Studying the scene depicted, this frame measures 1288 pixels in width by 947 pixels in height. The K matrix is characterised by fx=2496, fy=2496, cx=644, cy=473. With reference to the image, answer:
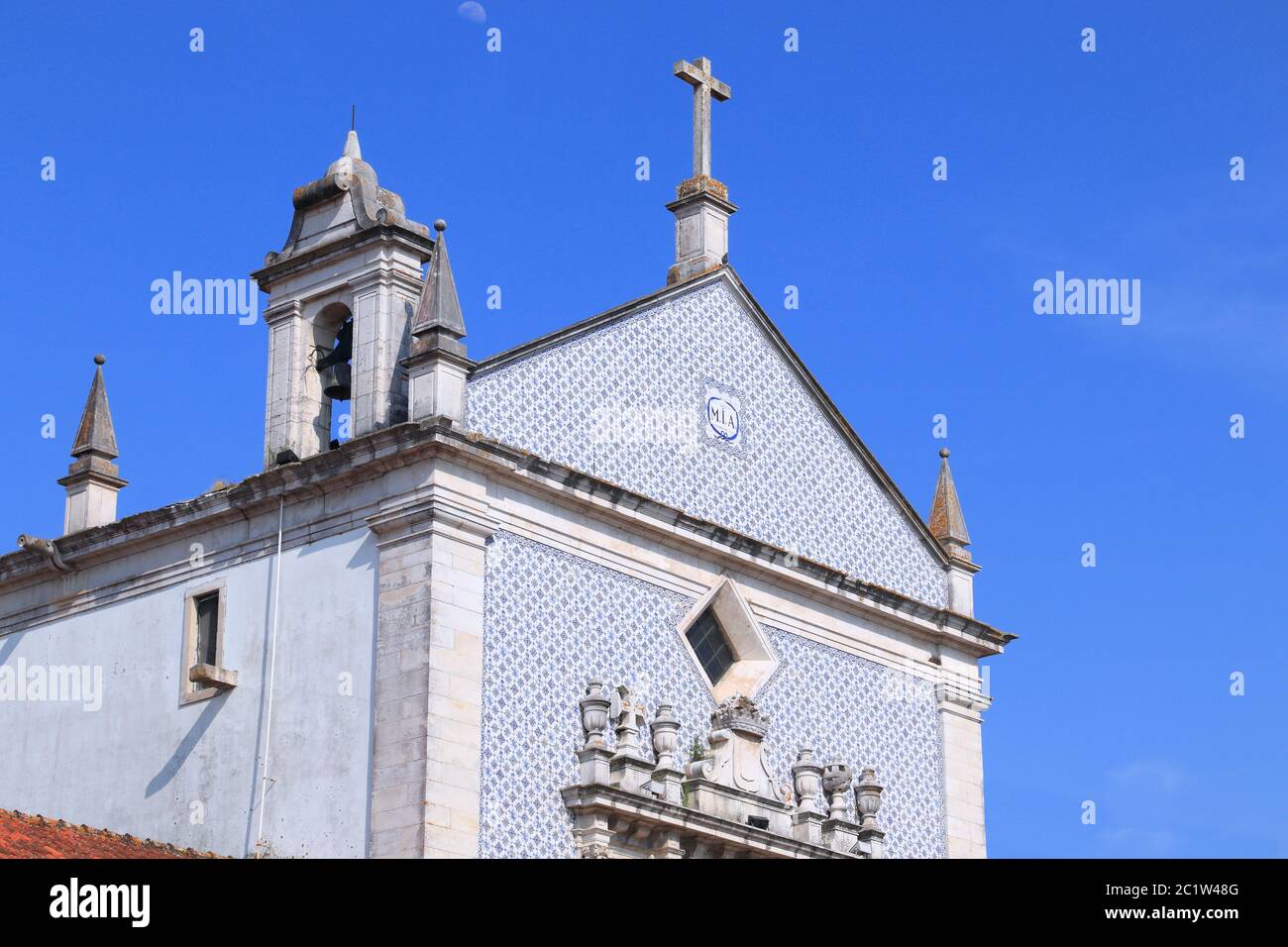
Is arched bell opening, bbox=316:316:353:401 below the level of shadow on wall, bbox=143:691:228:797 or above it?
above

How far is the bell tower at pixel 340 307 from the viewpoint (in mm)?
25047

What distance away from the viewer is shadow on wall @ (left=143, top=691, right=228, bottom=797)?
25.0 m

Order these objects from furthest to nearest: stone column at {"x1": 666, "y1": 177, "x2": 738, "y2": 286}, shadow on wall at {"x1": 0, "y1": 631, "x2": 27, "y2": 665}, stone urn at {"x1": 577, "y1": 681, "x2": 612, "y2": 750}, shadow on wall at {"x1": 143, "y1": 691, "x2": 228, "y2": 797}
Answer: stone column at {"x1": 666, "y1": 177, "x2": 738, "y2": 286}, shadow on wall at {"x1": 0, "y1": 631, "x2": 27, "y2": 665}, shadow on wall at {"x1": 143, "y1": 691, "x2": 228, "y2": 797}, stone urn at {"x1": 577, "y1": 681, "x2": 612, "y2": 750}

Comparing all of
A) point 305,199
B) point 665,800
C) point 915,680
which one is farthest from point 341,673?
point 915,680

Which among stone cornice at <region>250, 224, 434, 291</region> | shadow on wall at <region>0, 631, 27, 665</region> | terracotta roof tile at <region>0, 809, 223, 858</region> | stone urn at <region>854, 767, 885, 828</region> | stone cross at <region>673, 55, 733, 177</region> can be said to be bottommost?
terracotta roof tile at <region>0, 809, 223, 858</region>

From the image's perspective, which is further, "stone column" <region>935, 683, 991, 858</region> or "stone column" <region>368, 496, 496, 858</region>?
"stone column" <region>935, 683, 991, 858</region>

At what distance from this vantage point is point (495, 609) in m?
24.2

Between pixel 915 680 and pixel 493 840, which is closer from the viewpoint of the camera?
pixel 493 840

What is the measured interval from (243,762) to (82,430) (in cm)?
521

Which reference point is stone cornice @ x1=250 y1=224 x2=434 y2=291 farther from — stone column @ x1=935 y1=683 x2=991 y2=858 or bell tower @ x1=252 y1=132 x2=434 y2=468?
stone column @ x1=935 y1=683 x2=991 y2=858

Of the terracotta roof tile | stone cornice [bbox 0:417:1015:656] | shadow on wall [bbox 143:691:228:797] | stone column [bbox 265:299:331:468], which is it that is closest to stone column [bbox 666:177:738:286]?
stone cornice [bbox 0:417:1015:656]

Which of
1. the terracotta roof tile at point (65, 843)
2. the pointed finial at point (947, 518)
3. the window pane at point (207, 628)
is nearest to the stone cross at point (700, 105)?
the pointed finial at point (947, 518)
